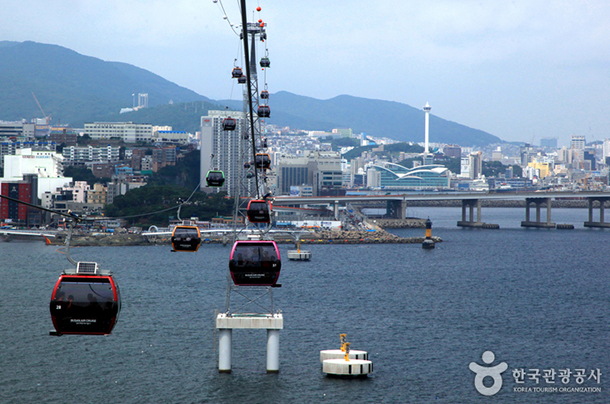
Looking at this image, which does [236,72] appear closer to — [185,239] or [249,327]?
[185,239]

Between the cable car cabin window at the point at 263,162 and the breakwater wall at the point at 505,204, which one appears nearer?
the cable car cabin window at the point at 263,162

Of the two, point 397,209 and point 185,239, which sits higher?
point 185,239

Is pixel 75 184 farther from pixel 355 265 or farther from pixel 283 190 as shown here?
pixel 283 190

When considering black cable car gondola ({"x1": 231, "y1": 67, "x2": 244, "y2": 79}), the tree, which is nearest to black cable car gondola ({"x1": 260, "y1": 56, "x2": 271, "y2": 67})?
black cable car gondola ({"x1": 231, "y1": 67, "x2": 244, "y2": 79})

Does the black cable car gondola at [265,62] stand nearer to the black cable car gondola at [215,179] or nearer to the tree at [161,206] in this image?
the black cable car gondola at [215,179]

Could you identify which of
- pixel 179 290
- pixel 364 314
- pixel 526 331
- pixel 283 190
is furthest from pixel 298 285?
pixel 283 190
